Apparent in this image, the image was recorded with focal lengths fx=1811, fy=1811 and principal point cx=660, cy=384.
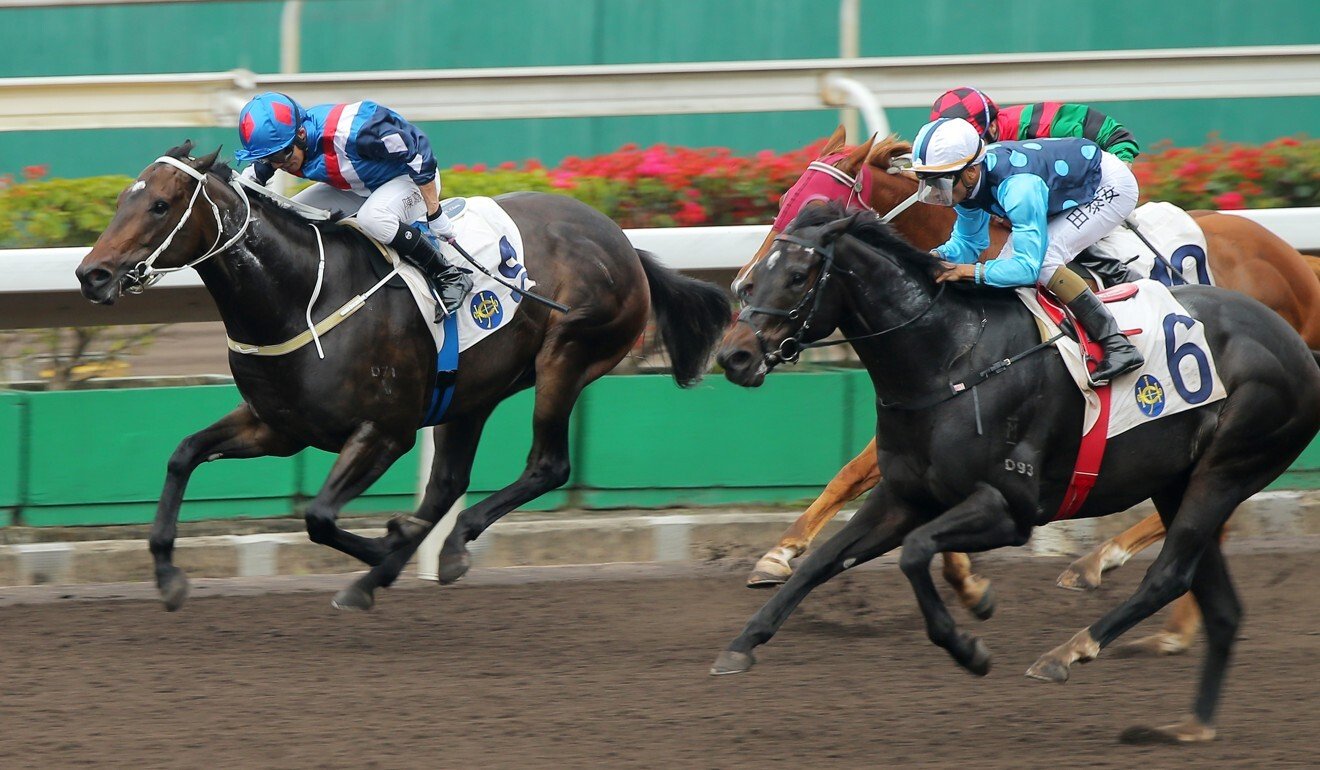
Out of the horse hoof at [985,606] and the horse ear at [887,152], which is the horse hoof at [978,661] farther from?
the horse ear at [887,152]

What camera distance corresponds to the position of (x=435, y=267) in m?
6.48

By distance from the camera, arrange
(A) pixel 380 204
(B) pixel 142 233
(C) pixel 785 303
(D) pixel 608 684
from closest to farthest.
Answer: (C) pixel 785 303, (D) pixel 608 684, (B) pixel 142 233, (A) pixel 380 204

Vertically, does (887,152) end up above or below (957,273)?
above

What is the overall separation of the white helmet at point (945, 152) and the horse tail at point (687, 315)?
6.56 ft

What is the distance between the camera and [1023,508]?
5.28 metres

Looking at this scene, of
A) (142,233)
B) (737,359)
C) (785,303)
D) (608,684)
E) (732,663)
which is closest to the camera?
(737,359)

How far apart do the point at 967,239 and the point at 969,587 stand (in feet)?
4.39

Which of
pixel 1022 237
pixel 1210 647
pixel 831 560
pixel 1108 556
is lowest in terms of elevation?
pixel 1108 556

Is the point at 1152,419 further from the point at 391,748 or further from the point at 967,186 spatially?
the point at 391,748

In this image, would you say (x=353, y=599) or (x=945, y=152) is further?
(x=353, y=599)

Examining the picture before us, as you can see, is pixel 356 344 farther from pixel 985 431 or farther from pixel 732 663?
pixel 985 431

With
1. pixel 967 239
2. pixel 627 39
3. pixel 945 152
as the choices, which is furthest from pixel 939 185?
pixel 627 39

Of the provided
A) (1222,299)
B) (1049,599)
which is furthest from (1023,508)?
(1049,599)

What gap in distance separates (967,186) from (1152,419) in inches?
35.0
